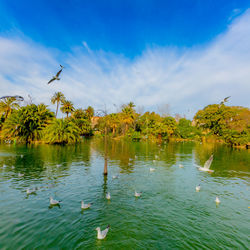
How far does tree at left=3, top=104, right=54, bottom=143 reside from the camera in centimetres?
4962

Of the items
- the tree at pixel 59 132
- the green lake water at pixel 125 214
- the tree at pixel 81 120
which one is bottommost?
the green lake water at pixel 125 214

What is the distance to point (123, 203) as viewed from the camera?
12117 mm

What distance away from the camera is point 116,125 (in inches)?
3369

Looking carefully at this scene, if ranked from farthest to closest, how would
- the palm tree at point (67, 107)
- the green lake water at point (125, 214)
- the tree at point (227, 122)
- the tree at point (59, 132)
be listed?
the palm tree at point (67, 107), the tree at point (227, 122), the tree at point (59, 132), the green lake water at point (125, 214)

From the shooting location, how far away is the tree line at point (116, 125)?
49969 millimetres

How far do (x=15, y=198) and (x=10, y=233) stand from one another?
15.9 feet

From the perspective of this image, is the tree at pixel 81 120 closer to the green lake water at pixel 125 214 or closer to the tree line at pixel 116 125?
the tree line at pixel 116 125

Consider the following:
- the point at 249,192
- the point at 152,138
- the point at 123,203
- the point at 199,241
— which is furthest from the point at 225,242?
the point at 152,138

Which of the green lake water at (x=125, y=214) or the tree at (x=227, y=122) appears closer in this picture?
the green lake water at (x=125, y=214)

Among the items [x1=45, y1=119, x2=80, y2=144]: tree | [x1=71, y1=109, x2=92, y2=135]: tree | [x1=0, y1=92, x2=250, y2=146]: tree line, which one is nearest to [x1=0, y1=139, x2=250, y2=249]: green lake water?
[x1=0, y1=92, x2=250, y2=146]: tree line

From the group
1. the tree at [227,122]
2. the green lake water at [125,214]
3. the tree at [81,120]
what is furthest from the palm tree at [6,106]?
the tree at [227,122]

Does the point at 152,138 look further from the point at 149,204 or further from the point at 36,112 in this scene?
the point at 149,204

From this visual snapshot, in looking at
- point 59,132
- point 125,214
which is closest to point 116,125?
point 59,132

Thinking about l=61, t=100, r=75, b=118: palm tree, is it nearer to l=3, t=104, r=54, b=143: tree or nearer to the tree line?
the tree line
